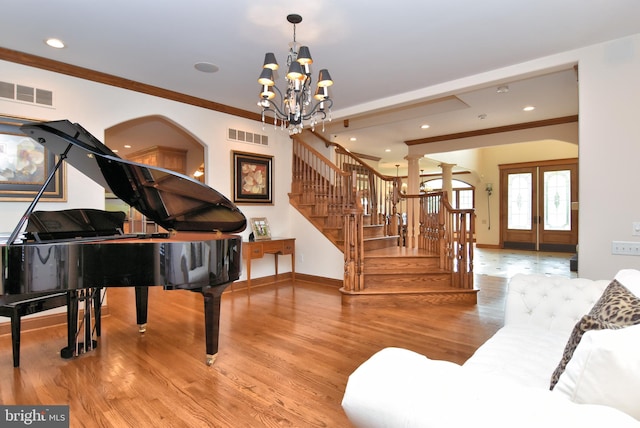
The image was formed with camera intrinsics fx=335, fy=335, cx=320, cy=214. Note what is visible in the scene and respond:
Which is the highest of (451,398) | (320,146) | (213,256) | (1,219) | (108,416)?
(320,146)

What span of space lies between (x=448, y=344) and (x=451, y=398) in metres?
2.46

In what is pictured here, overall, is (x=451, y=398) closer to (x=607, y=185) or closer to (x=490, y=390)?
(x=490, y=390)

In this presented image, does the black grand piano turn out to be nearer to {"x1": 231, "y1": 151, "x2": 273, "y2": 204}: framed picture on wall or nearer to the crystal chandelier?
the crystal chandelier

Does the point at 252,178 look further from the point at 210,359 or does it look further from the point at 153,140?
the point at 210,359

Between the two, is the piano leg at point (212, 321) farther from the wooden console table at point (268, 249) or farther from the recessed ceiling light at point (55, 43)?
the recessed ceiling light at point (55, 43)

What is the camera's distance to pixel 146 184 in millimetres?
2676

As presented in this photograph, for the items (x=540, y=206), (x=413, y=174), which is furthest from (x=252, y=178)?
(x=540, y=206)

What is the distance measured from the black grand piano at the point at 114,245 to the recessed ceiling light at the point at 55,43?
4.63ft

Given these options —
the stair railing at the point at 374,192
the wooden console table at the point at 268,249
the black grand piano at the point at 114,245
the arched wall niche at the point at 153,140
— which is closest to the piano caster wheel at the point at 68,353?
the black grand piano at the point at 114,245

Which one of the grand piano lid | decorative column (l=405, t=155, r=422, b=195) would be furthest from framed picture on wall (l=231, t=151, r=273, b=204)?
decorative column (l=405, t=155, r=422, b=195)

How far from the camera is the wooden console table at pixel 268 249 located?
493cm

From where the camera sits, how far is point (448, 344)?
3025 millimetres

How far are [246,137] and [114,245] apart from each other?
11.5 ft

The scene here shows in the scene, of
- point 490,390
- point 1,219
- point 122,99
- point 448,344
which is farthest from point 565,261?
point 1,219
